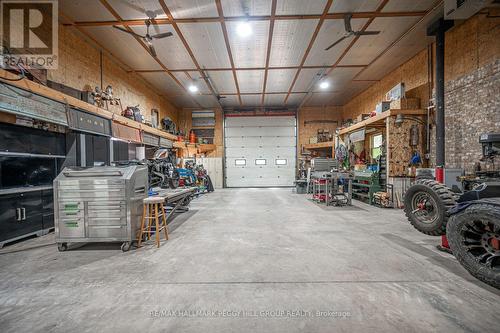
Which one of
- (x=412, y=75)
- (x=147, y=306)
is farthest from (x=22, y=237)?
(x=412, y=75)

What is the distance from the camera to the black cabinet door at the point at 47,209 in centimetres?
447

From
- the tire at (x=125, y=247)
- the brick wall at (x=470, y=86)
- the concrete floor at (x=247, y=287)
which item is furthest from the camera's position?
the brick wall at (x=470, y=86)

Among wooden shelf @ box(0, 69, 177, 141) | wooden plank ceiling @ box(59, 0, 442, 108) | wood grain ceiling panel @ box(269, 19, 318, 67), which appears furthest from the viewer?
wood grain ceiling panel @ box(269, 19, 318, 67)

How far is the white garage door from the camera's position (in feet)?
45.0

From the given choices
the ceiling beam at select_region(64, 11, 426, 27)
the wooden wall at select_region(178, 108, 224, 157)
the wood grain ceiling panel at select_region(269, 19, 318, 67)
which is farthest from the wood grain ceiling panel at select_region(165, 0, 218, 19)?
the wooden wall at select_region(178, 108, 224, 157)

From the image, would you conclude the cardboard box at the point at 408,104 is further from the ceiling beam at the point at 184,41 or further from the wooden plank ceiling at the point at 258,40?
the ceiling beam at the point at 184,41

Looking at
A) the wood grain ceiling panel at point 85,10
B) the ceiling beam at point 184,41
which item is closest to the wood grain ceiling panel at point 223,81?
the ceiling beam at point 184,41

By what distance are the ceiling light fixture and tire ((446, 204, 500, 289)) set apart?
18.8ft

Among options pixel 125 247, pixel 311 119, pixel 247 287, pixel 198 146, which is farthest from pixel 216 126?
pixel 247 287

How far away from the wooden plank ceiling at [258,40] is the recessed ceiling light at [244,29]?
91mm

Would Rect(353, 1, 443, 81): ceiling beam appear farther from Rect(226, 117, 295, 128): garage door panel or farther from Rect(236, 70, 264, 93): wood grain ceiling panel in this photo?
Rect(226, 117, 295, 128): garage door panel

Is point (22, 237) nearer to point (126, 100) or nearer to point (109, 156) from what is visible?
point (109, 156)

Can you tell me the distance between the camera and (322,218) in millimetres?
5520

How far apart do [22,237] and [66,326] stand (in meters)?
3.50
